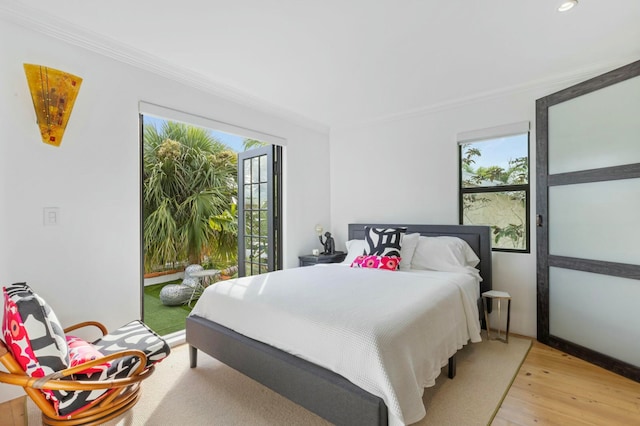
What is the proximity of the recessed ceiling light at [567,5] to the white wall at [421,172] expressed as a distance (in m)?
1.23

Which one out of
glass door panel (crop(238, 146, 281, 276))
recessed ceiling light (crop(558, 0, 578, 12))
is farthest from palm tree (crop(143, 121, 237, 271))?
recessed ceiling light (crop(558, 0, 578, 12))

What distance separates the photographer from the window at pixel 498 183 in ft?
10.8

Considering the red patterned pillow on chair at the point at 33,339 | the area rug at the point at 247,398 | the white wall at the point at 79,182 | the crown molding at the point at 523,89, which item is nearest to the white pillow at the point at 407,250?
the area rug at the point at 247,398

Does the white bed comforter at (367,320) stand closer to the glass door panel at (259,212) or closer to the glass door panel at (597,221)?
the glass door panel at (597,221)

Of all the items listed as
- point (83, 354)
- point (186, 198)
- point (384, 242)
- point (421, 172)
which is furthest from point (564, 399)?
point (186, 198)

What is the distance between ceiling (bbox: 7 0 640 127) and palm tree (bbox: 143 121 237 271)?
2.22 metres

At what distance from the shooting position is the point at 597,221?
2.62 metres

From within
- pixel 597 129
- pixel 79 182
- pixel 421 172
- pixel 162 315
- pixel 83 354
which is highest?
pixel 597 129

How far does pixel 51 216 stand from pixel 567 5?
3.71 m

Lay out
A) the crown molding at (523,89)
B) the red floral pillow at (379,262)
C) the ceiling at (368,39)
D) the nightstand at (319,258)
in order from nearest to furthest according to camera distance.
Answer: the ceiling at (368,39), the crown molding at (523,89), the red floral pillow at (379,262), the nightstand at (319,258)

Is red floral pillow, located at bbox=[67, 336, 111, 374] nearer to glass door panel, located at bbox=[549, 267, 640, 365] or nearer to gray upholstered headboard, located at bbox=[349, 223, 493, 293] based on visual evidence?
gray upholstered headboard, located at bbox=[349, 223, 493, 293]

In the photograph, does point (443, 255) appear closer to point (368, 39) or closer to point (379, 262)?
point (379, 262)

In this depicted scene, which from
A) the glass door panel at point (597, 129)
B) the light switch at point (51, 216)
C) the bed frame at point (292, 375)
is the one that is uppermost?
the glass door panel at point (597, 129)

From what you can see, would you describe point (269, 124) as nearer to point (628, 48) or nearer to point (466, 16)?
point (466, 16)
